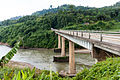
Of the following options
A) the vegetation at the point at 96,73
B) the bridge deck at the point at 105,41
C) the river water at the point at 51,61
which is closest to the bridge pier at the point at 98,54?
the bridge deck at the point at 105,41

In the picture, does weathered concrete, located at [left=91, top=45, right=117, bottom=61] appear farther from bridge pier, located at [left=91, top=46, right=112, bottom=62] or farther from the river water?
the river water

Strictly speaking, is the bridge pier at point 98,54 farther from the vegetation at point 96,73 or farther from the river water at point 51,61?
the river water at point 51,61

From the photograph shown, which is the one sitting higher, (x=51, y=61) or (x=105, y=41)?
(x=105, y=41)

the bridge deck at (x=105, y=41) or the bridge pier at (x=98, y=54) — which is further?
the bridge pier at (x=98, y=54)

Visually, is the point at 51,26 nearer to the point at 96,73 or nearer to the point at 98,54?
the point at 98,54

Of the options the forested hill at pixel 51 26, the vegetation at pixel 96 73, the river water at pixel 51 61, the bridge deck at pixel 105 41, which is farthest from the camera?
the forested hill at pixel 51 26

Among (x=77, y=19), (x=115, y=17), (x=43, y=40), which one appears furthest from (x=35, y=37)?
(x=115, y=17)

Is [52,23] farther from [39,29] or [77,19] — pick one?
[77,19]

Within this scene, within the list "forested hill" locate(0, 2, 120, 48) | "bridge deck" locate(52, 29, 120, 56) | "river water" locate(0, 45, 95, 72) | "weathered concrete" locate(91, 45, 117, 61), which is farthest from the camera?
"forested hill" locate(0, 2, 120, 48)

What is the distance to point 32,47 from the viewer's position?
173ft

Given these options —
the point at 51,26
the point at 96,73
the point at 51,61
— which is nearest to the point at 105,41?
the point at 96,73

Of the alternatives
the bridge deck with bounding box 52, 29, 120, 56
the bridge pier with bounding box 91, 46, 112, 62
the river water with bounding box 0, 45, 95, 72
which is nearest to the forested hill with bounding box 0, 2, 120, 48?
the river water with bounding box 0, 45, 95, 72

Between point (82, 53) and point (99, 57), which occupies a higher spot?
point (99, 57)

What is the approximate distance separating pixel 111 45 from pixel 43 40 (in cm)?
4969
